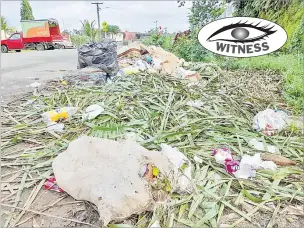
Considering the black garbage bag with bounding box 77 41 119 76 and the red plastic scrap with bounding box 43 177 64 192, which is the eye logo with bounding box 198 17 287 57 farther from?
the red plastic scrap with bounding box 43 177 64 192

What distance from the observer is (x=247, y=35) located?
10.3 feet

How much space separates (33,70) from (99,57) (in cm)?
230

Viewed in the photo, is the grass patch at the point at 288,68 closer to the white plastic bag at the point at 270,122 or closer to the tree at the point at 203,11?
the white plastic bag at the point at 270,122

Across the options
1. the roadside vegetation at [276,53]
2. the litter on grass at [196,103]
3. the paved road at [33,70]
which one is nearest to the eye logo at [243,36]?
the roadside vegetation at [276,53]

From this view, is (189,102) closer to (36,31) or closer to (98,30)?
(98,30)

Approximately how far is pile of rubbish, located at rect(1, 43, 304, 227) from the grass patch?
0.49 m

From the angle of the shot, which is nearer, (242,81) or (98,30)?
(242,81)

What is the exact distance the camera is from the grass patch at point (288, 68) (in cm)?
341

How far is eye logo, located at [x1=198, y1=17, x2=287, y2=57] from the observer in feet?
10.4

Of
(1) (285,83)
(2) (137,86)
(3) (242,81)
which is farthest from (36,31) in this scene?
(1) (285,83)

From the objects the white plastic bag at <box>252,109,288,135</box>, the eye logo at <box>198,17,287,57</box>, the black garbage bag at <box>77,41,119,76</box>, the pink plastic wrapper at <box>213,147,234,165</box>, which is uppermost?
the eye logo at <box>198,17,287,57</box>

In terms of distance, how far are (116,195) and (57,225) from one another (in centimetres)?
34

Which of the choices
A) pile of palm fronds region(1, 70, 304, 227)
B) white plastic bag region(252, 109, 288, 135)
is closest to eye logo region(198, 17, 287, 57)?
pile of palm fronds region(1, 70, 304, 227)

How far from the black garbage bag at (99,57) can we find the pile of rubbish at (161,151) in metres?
1.17
